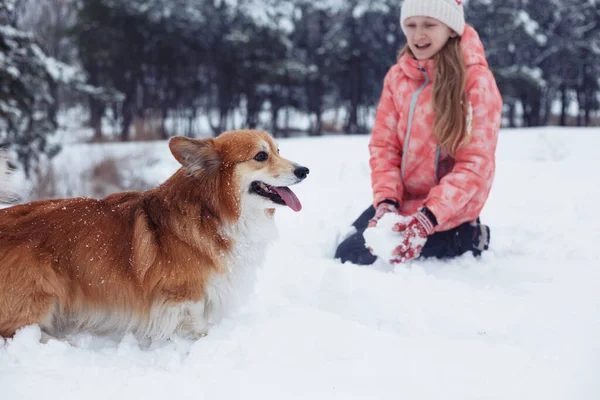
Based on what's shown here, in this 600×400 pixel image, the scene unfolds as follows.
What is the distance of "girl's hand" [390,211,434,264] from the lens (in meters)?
2.96

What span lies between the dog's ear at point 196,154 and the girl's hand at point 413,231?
1293 mm

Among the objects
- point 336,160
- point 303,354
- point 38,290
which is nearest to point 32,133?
point 336,160

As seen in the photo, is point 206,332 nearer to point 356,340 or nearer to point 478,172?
point 356,340

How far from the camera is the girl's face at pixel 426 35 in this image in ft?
10.2

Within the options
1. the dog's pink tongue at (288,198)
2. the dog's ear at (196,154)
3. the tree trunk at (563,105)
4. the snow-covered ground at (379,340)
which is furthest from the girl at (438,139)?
the tree trunk at (563,105)

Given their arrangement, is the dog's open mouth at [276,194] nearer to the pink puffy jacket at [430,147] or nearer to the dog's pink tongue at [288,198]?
the dog's pink tongue at [288,198]

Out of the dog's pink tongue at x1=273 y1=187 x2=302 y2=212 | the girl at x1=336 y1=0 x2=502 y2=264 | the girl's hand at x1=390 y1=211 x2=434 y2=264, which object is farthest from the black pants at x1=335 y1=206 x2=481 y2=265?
the dog's pink tongue at x1=273 y1=187 x2=302 y2=212

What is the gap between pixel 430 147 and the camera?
328cm

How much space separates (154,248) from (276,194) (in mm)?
660

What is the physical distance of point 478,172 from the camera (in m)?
3.05

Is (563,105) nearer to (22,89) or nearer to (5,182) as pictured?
(22,89)

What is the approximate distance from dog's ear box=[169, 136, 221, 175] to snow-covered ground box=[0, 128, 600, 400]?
763mm

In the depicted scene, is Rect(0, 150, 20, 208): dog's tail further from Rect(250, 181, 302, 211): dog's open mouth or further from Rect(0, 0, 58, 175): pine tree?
Rect(0, 0, 58, 175): pine tree

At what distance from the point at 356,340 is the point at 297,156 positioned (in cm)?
753
